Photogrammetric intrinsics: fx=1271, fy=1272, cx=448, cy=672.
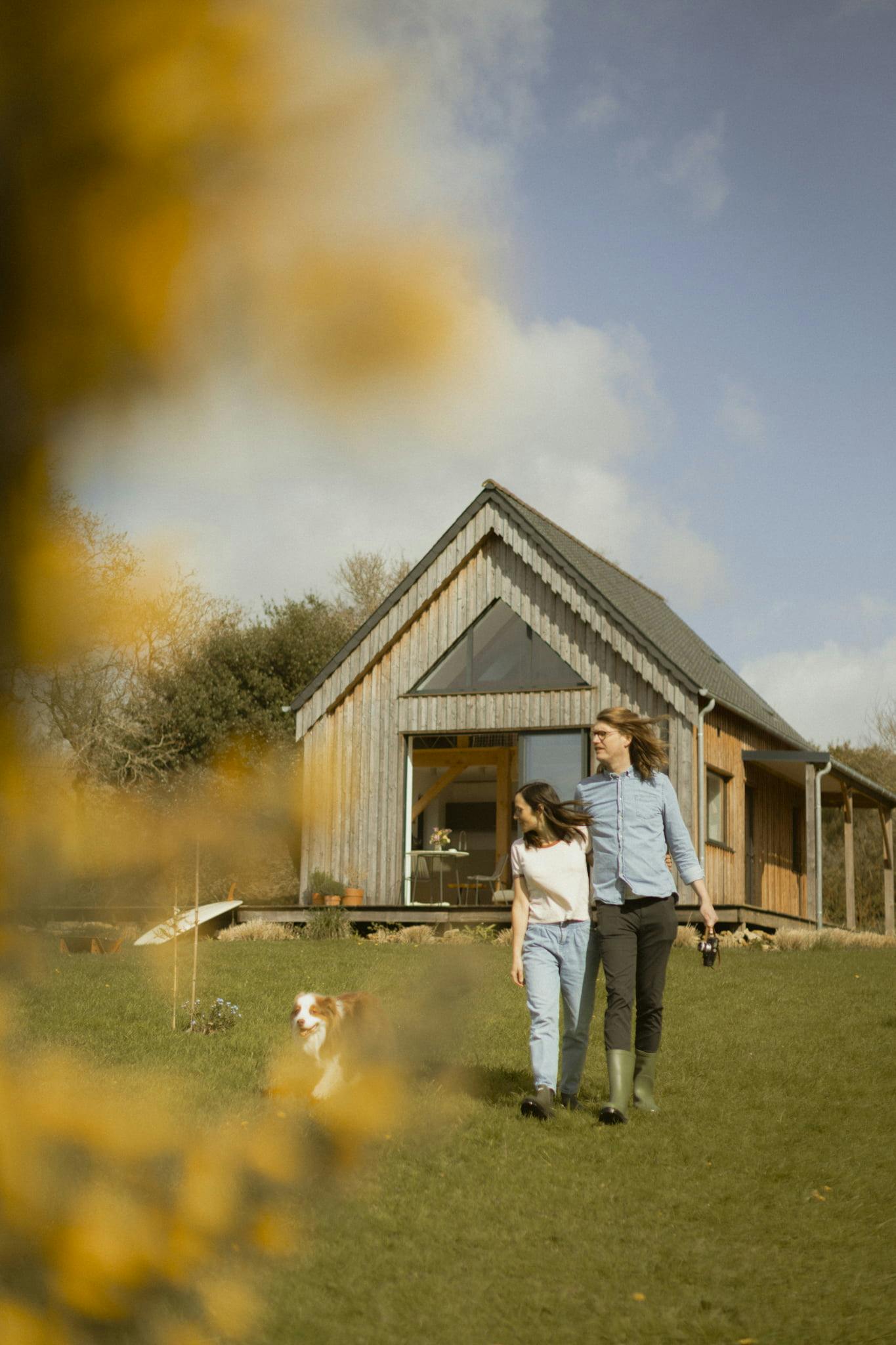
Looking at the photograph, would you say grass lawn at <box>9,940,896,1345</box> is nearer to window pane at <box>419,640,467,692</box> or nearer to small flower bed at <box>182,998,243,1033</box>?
small flower bed at <box>182,998,243,1033</box>

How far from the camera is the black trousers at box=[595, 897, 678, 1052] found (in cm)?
627

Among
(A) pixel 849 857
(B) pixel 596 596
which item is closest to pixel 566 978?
(B) pixel 596 596

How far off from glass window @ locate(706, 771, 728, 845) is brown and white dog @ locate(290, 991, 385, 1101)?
1336cm

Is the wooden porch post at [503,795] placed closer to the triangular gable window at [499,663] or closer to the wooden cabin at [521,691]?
the wooden cabin at [521,691]

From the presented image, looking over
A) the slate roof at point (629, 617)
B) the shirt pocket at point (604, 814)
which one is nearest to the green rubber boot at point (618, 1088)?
the shirt pocket at point (604, 814)

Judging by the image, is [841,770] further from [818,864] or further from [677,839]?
[677,839]

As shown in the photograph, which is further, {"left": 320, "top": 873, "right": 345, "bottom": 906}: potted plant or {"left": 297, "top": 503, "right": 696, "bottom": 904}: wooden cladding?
{"left": 320, "top": 873, "right": 345, "bottom": 906}: potted plant

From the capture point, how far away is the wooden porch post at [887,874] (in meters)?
23.5

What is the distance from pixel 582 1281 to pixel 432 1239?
60 centimetres

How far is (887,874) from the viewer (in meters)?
24.5

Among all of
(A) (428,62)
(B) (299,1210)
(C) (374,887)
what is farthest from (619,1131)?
(C) (374,887)

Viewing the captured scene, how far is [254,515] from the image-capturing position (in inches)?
46.2

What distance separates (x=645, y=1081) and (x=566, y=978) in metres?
0.74

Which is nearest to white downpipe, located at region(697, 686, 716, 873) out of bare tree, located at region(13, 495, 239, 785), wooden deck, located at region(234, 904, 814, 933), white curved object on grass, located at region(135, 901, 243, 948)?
wooden deck, located at region(234, 904, 814, 933)
